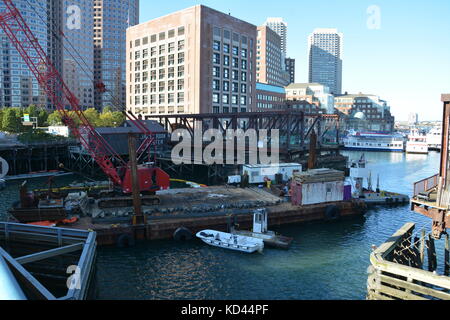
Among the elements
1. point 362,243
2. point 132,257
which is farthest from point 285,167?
point 132,257

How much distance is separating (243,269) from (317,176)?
52.9ft

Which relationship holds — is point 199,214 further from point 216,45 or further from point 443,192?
point 216,45


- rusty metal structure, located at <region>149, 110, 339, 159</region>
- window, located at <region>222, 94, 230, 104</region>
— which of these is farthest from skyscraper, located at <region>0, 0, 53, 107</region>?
window, located at <region>222, 94, 230, 104</region>

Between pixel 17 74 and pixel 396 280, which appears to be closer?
pixel 396 280

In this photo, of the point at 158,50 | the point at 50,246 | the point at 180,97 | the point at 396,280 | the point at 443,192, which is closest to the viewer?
the point at 396,280

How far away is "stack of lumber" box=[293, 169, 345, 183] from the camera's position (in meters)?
37.4

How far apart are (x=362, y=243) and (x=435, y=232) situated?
15315mm

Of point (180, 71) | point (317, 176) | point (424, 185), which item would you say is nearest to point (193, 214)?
point (317, 176)

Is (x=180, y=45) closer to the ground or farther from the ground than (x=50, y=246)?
farther from the ground

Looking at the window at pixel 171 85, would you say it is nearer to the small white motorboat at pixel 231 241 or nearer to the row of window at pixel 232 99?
the row of window at pixel 232 99

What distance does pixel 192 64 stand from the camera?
97.2m

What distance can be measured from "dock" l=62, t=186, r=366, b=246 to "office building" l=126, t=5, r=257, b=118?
56189 mm

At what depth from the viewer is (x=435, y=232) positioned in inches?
721

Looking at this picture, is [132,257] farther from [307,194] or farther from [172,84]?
[172,84]
